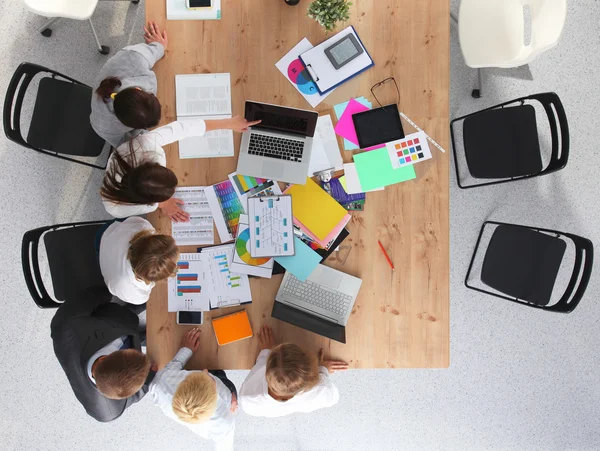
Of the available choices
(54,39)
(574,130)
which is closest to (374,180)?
(574,130)

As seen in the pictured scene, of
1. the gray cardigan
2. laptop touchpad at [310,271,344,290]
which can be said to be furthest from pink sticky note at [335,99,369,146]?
the gray cardigan

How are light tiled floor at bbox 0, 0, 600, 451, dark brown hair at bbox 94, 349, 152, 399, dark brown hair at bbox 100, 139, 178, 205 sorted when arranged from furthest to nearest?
light tiled floor at bbox 0, 0, 600, 451 < dark brown hair at bbox 94, 349, 152, 399 < dark brown hair at bbox 100, 139, 178, 205

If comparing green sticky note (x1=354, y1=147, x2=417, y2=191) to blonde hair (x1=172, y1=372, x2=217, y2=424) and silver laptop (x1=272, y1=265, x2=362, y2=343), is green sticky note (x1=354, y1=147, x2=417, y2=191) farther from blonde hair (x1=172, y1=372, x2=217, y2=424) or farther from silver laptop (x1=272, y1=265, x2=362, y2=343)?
blonde hair (x1=172, y1=372, x2=217, y2=424)

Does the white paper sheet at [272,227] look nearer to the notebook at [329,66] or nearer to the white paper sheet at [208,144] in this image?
the white paper sheet at [208,144]

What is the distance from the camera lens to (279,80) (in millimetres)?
1730

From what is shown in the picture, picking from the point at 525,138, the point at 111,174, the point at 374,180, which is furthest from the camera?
the point at 525,138

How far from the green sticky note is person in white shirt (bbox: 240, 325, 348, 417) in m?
0.75

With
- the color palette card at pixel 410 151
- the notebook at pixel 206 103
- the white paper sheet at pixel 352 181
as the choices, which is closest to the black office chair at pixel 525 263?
the color palette card at pixel 410 151

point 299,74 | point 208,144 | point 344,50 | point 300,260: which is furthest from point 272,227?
point 344,50

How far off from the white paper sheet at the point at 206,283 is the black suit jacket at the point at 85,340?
334 millimetres

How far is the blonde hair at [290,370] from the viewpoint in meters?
1.58

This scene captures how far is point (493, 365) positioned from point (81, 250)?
7.84 ft

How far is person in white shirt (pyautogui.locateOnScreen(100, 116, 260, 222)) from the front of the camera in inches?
58.9

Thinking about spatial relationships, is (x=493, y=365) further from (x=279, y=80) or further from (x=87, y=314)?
(x=87, y=314)
